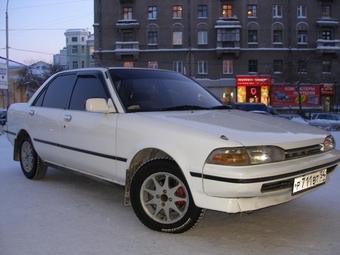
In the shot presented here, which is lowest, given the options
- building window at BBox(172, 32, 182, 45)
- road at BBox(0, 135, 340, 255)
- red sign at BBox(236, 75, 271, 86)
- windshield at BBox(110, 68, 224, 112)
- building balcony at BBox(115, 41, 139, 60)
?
road at BBox(0, 135, 340, 255)

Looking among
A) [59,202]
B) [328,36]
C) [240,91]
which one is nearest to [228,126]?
[59,202]

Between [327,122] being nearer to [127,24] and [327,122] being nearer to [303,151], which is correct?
[303,151]

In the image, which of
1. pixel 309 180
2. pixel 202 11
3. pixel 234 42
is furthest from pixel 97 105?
pixel 202 11

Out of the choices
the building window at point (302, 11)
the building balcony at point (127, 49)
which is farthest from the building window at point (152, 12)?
the building window at point (302, 11)

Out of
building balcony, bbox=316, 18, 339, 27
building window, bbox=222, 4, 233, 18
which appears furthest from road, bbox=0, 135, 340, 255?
building balcony, bbox=316, 18, 339, 27

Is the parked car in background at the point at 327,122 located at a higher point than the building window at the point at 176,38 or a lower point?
lower

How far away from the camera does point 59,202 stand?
14.1 feet

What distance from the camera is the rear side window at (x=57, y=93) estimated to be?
15.7 feet

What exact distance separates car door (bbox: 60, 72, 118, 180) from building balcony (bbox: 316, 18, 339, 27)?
133ft

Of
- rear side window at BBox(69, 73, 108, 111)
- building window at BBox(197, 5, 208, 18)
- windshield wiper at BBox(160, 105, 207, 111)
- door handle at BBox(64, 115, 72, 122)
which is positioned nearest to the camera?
windshield wiper at BBox(160, 105, 207, 111)

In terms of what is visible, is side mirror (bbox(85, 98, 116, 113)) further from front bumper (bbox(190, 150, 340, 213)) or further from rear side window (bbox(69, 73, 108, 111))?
front bumper (bbox(190, 150, 340, 213))

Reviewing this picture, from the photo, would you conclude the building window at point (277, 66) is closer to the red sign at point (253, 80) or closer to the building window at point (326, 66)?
the red sign at point (253, 80)

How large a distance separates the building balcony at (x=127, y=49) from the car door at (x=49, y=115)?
34.6m

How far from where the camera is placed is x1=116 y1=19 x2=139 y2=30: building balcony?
3922 centimetres
